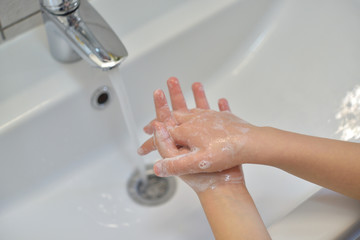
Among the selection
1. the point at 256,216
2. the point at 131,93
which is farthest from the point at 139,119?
the point at 256,216

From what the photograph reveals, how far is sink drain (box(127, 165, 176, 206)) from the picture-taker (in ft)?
2.09

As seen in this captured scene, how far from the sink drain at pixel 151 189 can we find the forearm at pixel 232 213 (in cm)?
16

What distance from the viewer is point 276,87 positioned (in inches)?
26.5

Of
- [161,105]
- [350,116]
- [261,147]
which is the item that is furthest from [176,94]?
[350,116]

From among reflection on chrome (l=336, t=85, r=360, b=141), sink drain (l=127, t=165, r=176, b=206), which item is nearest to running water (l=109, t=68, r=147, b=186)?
sink drain (l=127, t=165, r=176, b=206)

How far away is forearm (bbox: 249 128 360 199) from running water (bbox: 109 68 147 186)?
0.20 m

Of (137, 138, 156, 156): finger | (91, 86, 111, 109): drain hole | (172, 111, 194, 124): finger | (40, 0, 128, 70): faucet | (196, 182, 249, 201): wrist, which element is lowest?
(196, 182, 249, 201): wrist

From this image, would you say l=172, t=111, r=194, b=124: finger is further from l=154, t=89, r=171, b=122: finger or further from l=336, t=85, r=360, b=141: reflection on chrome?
l=336, t=85, r=360, b=141: reflection on chrome

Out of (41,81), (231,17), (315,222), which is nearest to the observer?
(315,222)

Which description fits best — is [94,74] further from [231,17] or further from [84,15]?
[231,17]

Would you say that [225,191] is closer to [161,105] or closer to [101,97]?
[161,105]

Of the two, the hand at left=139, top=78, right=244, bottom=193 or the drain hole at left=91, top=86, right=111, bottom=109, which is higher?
the drain hole at left=91, top=86, right=111, bottom=109

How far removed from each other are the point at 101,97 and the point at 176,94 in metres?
0.13

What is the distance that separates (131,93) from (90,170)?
147 millimetres
